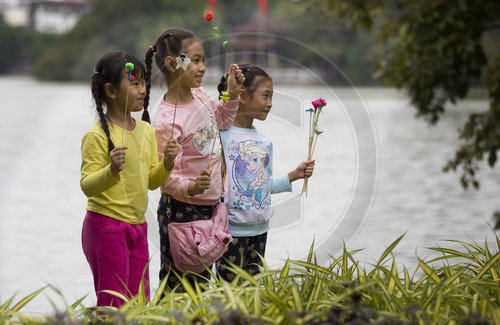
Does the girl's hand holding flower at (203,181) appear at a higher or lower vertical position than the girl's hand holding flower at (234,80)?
lower

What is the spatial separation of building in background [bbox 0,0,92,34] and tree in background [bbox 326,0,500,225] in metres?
106

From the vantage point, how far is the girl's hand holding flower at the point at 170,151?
2.49 meters

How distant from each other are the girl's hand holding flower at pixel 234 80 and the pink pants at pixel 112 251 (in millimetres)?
548

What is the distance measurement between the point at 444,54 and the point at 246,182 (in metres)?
2.69

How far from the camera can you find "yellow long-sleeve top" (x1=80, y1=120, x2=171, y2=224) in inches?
101

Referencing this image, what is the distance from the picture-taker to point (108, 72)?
2.64 m

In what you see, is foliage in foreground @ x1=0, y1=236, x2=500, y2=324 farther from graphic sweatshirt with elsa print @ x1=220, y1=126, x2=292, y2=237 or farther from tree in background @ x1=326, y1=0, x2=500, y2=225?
tree in background @ x1=326, y1=0, x2=500, y2=225

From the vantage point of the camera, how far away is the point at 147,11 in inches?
2682

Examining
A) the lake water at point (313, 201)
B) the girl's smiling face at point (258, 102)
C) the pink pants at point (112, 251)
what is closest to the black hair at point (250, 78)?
the girl's smiling face at point (258, 102)

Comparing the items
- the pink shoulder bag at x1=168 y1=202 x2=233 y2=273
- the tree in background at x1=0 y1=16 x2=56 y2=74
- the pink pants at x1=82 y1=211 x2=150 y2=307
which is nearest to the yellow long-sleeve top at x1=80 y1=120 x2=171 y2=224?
the pink pants at x1=82 y1=211 x2=150 y2=307

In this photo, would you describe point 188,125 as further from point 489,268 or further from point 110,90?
point 489,268

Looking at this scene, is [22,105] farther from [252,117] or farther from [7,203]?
[252,117]

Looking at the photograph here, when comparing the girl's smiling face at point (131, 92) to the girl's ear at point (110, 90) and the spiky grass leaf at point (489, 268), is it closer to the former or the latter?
the girl's ear at point (110, 90)

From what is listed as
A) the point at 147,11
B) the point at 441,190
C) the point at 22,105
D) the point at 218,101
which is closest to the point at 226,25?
the point at 147,11
